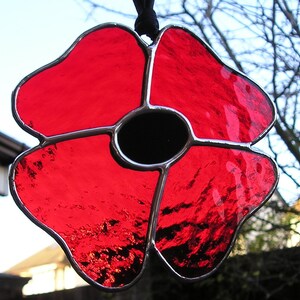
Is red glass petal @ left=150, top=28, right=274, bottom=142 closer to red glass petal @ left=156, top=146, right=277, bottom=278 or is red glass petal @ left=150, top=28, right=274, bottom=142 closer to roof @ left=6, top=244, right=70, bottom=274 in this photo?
red glass petal @ left=156, top=146, right=277, bottom=278

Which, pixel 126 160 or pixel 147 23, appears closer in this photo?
pixel 126 160

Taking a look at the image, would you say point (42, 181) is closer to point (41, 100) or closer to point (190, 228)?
point (41, 100)

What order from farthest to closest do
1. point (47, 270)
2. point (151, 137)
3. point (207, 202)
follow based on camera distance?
1. point (47, 270)
2. point (207, 202)
3. point (151, 137)

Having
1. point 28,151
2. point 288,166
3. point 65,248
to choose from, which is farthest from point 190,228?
point 288,166

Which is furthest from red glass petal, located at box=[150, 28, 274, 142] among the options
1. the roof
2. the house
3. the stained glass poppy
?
the roof

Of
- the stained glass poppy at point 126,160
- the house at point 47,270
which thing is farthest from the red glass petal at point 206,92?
the house at point 47,270

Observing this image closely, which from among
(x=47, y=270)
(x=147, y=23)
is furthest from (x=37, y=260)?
(x=147, y=23)

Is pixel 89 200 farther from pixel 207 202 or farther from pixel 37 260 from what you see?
pixel 37 260
